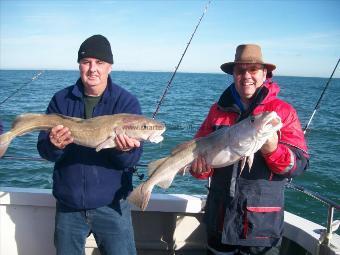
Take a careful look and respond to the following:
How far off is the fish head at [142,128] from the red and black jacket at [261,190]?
0.93 m

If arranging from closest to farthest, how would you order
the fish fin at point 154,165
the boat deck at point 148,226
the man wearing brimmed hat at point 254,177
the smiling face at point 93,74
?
the man wearing brimmed hat at point 254,177, the smiling face at point 93,74, the fish fin at point 154,165, the boat deck at point 148,226

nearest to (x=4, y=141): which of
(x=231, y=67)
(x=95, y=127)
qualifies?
(x=95, y=127)

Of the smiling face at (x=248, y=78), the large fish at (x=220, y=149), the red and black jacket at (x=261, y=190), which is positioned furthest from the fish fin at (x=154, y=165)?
the smiling face at (x=248, y=78)

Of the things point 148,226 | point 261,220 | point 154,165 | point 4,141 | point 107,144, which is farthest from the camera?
point 148,226

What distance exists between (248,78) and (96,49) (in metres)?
1.58

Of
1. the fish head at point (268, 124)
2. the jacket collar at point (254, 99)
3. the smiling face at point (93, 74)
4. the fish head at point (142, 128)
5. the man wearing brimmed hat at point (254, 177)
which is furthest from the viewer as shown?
the fish head at point (142, 128)

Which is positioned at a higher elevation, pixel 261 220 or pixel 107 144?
pixel 107 144

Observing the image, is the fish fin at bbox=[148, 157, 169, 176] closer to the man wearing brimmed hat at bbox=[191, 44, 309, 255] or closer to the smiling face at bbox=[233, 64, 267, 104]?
the man wearing brimmed hat at bbox=[191, 44, 309, 255]

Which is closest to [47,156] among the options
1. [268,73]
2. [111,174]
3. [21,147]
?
[111,174]

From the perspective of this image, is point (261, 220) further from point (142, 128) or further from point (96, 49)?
point (96, 49)

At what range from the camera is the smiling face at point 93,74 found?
360cm

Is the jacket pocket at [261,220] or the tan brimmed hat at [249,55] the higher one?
the tan brimmed hat at [249,55]

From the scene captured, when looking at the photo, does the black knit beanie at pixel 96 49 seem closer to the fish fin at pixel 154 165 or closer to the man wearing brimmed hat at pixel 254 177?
the fish fin at pixel 154 165

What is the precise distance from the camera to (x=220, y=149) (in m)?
3.51
